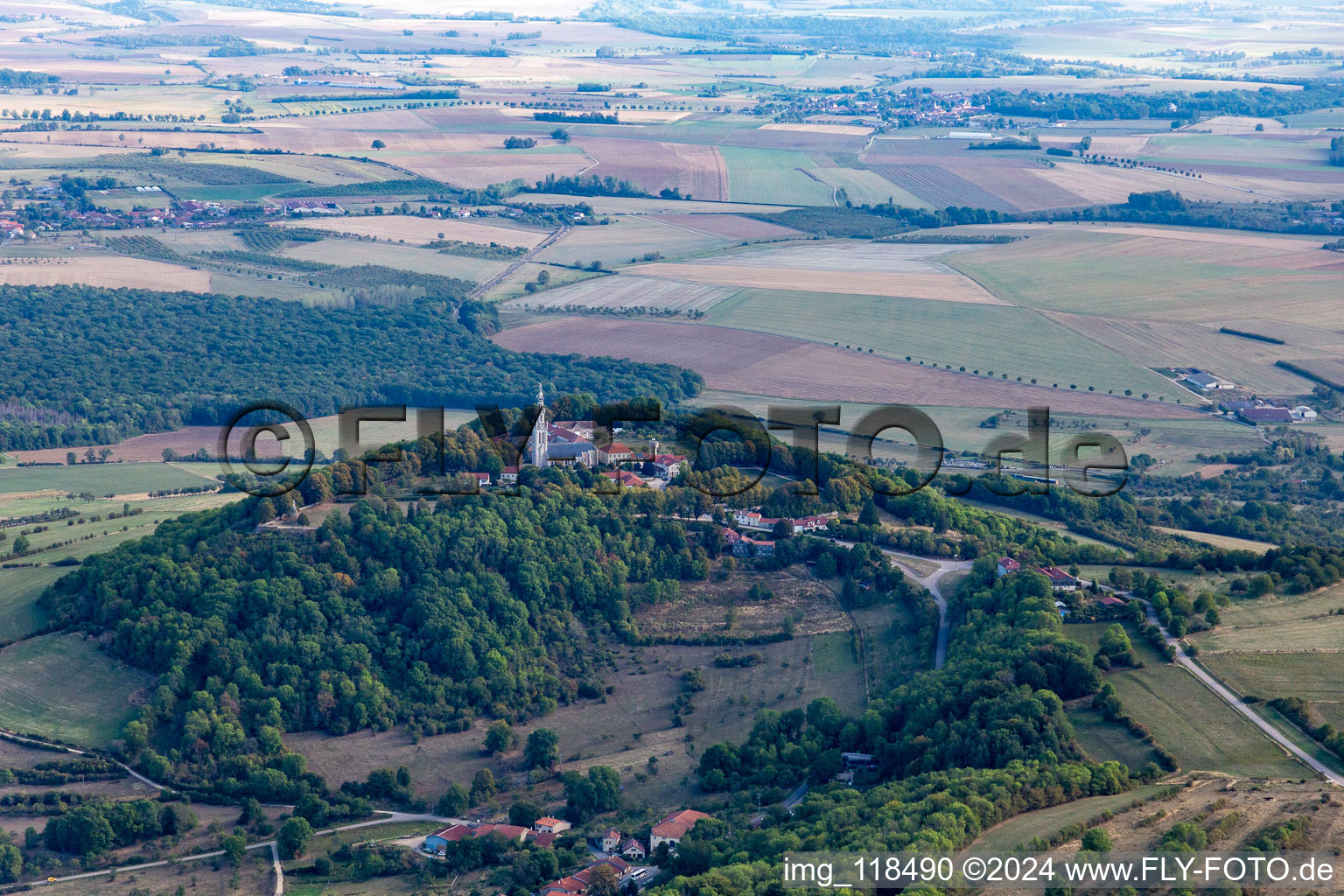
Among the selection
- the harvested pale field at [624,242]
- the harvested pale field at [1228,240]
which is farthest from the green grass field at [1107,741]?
the harvested pale field at [624,242]

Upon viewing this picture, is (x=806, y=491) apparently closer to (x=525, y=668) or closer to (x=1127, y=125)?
(x=525, y=668)

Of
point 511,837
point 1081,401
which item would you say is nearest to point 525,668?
point 511,837

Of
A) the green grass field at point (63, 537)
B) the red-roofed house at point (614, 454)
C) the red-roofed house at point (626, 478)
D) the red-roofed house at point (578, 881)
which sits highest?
the red-roofed house at point (614, 454)

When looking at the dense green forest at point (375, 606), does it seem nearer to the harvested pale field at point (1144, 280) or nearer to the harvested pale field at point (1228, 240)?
the harvested pale field at point (1144, 280)

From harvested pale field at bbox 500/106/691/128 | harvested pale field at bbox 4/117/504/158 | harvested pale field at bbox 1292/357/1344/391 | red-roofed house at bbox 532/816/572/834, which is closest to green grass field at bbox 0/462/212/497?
red-roofed house at bbox 532/816/572/834

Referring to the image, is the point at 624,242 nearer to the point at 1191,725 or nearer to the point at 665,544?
the point at 665,544
